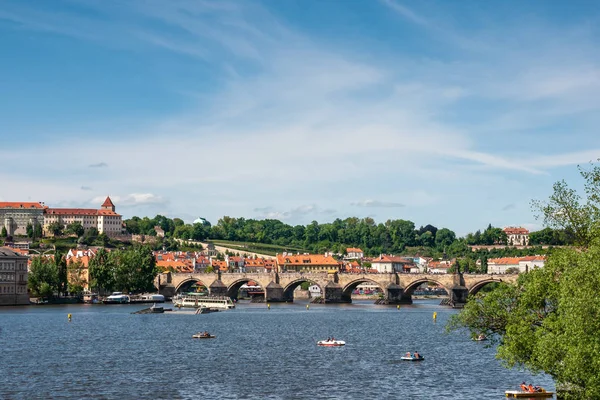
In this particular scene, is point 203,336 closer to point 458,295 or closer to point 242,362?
point 242,362

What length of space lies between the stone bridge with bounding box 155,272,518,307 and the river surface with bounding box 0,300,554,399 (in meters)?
35.0

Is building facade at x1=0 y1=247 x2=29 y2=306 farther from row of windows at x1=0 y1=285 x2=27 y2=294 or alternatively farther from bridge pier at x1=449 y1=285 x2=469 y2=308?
bridge pier at x1=449 y1=285 x2=469 y2=308

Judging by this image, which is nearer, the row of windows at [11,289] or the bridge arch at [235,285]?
the row of windows at [11,289]

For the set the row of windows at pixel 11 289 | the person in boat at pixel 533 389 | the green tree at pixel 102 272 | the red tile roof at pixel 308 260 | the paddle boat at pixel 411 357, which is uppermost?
the red tile roof at pixel 308 260

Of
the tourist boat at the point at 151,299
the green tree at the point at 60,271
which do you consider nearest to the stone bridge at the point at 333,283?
the tourist boat at the point at 151,299

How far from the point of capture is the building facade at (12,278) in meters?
120

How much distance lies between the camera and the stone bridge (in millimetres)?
126562

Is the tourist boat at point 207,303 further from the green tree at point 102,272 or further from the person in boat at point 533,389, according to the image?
the person in boat at point 533,389

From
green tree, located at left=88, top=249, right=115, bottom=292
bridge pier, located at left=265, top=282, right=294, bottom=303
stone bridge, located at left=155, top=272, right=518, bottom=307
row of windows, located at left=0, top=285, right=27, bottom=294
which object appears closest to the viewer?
row of windows, located at left=0, top=285, right=27, bottom=294

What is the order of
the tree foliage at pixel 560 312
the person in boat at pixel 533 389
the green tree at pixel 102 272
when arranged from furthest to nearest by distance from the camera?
1. the green tree at pixel 102 272
2. the person in boat at pixel 533 389
3. the tree foliage at pixel 560 312

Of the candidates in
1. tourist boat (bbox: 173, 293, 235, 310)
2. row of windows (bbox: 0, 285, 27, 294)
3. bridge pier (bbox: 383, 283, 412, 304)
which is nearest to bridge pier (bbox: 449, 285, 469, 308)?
bridge pier (bbox: 383, 283, 412, 304)

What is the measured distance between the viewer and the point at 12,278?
122438 mm

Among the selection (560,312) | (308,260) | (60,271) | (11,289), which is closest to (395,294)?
(308,260)

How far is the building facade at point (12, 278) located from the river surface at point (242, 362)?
88.0 ft
